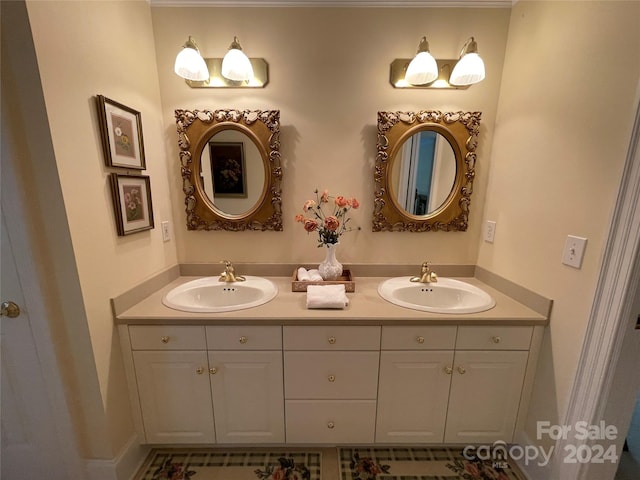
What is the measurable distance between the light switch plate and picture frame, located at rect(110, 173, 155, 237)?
193 cm

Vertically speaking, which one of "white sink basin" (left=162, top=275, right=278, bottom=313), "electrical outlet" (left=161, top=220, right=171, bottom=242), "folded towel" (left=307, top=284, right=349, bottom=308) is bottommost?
"white sink basin" (left=162, top=275, right=278, bottom=313)

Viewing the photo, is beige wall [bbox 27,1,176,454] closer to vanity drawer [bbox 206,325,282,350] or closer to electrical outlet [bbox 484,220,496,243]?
vanity drawer [bbox 206,325,282,350]

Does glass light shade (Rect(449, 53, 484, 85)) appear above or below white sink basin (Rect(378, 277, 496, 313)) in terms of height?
above

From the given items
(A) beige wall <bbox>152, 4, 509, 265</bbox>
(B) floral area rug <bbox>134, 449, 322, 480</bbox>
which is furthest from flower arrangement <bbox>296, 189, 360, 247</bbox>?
(B) floral area rug <bbox>134, 449, 322, 480</bbox>

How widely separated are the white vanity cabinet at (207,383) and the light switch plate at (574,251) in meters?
1.26

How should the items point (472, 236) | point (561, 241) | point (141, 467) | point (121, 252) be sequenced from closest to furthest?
point (561, 241) < point (121, 252) < point (141, 467) < point (472, 236)

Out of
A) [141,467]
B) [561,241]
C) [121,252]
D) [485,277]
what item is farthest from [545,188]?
[141,467]

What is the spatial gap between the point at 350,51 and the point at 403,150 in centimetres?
61

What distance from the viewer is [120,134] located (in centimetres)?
116

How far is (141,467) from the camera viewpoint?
4.35 ft

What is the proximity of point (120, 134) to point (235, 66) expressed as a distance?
63 centimetres

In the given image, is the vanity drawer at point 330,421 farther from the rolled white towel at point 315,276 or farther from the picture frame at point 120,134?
the picture frame at point 120,134

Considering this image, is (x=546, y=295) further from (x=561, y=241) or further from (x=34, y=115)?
(x=34, y=115)

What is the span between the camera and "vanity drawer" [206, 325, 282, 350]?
3.90ft
